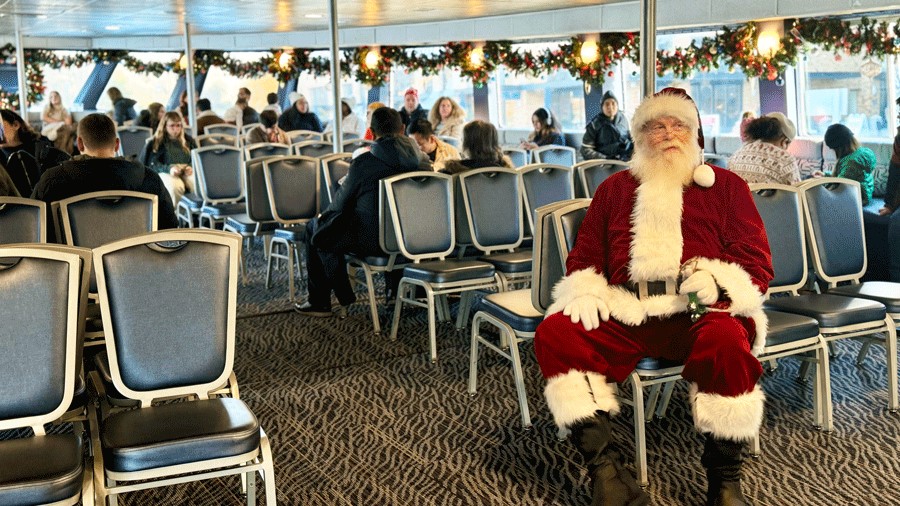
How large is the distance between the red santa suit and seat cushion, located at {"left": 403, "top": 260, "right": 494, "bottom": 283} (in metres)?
1.45

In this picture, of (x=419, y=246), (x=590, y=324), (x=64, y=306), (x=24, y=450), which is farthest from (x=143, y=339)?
(x=419, y=246)

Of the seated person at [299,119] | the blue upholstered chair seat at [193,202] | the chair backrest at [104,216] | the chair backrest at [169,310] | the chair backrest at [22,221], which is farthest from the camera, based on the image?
the seated person at [299,119]

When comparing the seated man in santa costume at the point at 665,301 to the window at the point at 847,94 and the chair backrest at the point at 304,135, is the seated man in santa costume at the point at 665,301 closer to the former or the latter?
the window at the point at 847,94

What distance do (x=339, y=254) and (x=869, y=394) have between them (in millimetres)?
3176

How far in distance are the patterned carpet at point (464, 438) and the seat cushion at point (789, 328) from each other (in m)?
0.43

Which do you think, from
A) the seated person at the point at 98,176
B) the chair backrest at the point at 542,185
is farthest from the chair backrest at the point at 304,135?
the seated person at the point at 98,176

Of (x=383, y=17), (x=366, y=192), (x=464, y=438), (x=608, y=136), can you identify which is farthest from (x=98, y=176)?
(x=383, y=17)

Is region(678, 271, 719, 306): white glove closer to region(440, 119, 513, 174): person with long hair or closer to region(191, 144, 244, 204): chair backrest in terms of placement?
region(440, 119, 513, 174): person with long hair

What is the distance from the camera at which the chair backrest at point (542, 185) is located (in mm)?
5840

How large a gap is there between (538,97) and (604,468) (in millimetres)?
12708

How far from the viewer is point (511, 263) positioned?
5344 mm

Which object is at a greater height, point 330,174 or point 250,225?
point 330,174

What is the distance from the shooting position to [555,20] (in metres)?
12.0

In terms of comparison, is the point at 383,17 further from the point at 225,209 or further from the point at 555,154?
the point at 225,209
